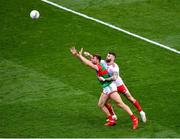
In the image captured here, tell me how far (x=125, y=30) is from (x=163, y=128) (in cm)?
853

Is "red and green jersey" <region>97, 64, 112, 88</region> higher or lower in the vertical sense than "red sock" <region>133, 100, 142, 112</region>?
higher

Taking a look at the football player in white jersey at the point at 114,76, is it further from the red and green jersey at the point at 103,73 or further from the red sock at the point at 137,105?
the red and green jersey at the point at 103,73

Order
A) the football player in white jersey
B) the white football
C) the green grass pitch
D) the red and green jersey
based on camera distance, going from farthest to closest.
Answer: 1. the white football
2. the green grass pitch
3. the football player in white jersey
4. the red and green jersey

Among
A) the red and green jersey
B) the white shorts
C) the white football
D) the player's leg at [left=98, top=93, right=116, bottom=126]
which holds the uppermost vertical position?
the white football

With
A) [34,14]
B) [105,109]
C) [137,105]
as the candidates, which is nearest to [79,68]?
[34,14]

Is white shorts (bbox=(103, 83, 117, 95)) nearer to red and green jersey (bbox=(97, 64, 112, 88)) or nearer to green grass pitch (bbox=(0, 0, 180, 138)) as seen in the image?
red and green jersey (bbox=(97, 64, 112, 88))

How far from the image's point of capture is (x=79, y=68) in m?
22.6

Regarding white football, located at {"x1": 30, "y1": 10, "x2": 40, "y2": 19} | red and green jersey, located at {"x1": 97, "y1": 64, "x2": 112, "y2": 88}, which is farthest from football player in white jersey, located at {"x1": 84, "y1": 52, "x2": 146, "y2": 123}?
white football, located at {"x1": 30, "y1": 10, "x2": 40, "y2": 19}

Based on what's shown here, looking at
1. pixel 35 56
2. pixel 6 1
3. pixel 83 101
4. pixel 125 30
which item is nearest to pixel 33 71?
pixel 35 56

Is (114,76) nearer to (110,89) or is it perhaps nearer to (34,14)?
(110,89)

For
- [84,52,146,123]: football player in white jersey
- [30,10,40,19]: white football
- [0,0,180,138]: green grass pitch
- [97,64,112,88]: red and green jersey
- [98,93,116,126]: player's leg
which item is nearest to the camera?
[97,64,112,88]: red and green jersey

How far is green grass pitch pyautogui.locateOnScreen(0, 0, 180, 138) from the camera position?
18.1 m

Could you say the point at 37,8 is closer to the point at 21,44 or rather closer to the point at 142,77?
the point at 21,44

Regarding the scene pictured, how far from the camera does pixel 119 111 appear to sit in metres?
19.1
